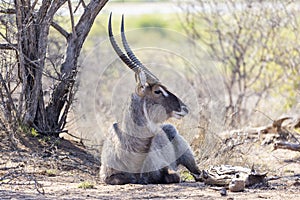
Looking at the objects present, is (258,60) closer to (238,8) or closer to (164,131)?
(238,8)

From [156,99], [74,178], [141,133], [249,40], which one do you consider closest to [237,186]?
[141,133]

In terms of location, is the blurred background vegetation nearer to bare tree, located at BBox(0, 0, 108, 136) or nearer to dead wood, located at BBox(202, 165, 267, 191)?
bare tree, located at BBox(0, 0, 108, 136)

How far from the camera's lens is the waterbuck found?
28.7ft

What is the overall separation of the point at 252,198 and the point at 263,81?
10.4 meters

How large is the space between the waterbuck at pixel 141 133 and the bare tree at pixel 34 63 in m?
1.33

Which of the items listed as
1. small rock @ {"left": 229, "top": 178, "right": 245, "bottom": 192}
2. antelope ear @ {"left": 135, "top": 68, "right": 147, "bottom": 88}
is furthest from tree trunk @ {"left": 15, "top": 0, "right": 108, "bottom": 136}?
small rock @ {"left": 229, "top": 178, "right": 245, "bottom": 192}

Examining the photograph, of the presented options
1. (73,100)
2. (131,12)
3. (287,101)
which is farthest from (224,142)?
(131,12)

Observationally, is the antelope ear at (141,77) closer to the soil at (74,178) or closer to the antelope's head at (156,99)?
the antelope's head at (156,99)

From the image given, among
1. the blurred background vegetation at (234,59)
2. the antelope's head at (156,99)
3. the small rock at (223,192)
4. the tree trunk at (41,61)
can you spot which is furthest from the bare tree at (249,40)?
the small rock at (223,192)

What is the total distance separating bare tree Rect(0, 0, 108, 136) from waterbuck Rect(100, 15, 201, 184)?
1.33 metres

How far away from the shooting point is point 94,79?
1775 centimetres

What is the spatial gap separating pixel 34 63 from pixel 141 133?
207cm

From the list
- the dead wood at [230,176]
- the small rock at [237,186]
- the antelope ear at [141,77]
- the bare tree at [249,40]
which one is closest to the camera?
the small rock at [237,186]

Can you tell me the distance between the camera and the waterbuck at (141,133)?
8.73 meters
